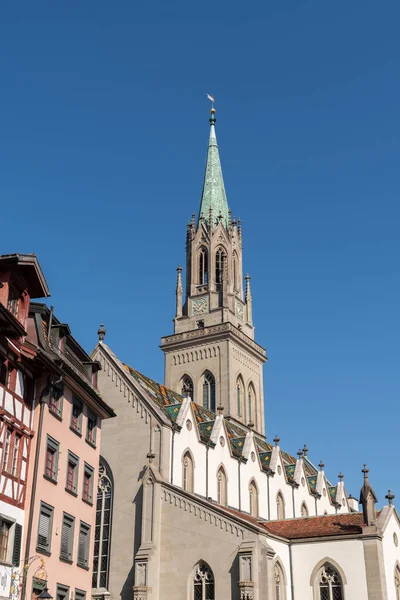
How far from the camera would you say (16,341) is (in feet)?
92.6

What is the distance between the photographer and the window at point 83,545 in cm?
3251

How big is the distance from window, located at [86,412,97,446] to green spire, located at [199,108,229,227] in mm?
45295

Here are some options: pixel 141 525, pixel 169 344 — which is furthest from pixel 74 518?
pixel 169 344

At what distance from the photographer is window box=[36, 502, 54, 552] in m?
28.7

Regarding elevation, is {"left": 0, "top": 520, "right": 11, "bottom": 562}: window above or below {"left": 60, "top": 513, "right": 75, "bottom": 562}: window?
below

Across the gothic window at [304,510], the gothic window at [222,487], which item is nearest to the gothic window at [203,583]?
the gothic window at [222,487]

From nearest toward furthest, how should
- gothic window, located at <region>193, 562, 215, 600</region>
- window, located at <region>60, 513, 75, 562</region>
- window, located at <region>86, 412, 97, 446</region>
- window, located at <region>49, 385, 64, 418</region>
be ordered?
1. window, located at <region>60, 513, 75, 562</region>
2. window, located at <region>49, 385, 64, 418</region>
3. window, located at <region>86, 412, 97, 446</region>
4. gothic window, located at <region>193, 562, 215, 600</region>

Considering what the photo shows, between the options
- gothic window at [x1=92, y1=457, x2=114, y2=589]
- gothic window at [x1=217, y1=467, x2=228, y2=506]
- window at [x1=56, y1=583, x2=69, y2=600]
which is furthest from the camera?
gothic window at [x1=217, y1=467, x2=228, y2=506]

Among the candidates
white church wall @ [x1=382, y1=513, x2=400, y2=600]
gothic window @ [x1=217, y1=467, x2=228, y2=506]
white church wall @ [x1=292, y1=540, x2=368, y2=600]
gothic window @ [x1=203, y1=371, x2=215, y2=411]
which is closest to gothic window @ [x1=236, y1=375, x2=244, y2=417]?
gothic window @ [x1=203, y1=371, x2=215, y2=411]

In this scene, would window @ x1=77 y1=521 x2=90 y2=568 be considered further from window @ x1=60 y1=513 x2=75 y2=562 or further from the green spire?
the green spire

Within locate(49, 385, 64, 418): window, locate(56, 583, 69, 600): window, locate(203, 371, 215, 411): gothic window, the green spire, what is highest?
the green spire

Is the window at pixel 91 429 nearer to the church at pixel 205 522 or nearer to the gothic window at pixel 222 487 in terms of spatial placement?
the church at pixel 205 522

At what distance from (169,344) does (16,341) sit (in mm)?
44324

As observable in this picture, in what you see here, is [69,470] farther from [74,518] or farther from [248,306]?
[248,306]
